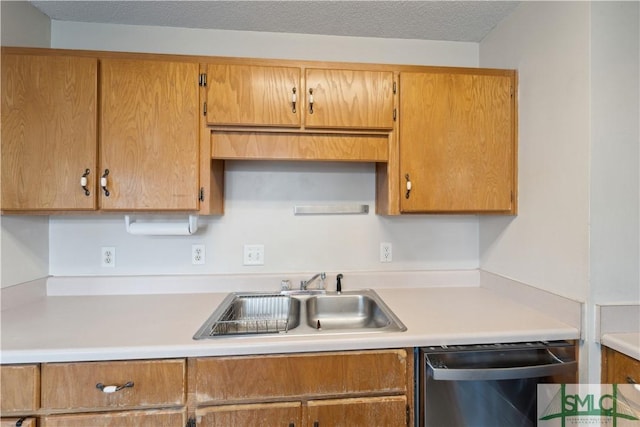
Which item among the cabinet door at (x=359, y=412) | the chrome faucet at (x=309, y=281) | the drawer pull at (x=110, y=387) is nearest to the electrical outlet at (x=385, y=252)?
the chrome faucet at (x=309, y=281)

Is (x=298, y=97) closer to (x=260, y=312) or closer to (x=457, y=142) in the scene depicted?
(x=457, y=142)

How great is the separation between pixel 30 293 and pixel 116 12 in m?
1.48

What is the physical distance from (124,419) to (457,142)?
5.83 ft

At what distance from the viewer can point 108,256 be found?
1.67m

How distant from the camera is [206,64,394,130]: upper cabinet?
1.41m

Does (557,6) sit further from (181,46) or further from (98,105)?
(98,105)

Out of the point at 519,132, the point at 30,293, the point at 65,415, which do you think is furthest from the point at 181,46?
the point at 519,132

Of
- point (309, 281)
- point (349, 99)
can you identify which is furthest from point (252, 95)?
point (309, 281)

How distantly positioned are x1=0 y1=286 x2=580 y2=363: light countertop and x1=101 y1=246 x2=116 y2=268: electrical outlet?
191mm

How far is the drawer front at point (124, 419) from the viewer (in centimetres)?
102

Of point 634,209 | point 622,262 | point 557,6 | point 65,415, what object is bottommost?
point 65,415

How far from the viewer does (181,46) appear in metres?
1.70

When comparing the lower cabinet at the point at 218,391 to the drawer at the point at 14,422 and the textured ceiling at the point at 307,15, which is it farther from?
the textured ceiling at the point at 307,15

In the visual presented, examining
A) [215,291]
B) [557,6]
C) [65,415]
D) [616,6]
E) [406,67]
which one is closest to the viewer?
[65,415]
